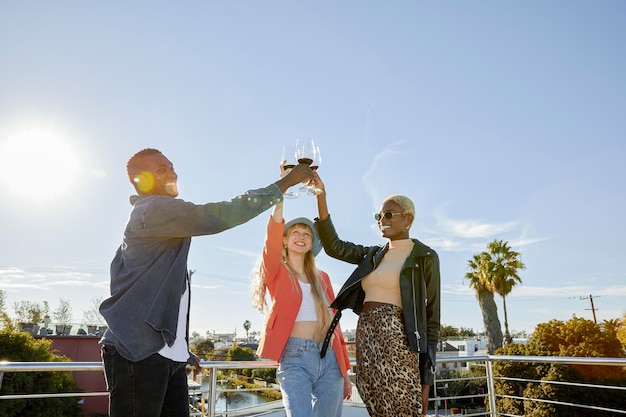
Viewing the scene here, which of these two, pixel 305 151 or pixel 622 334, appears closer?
pixel 305 151

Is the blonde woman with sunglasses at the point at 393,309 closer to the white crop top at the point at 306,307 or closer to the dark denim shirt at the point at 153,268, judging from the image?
the white crop top at the point at 306,307

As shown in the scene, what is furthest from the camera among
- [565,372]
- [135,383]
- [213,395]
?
[565,372]

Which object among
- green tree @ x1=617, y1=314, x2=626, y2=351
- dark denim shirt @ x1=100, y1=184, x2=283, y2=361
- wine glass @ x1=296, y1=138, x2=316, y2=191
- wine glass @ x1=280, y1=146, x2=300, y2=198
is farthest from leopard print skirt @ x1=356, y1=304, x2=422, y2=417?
green tree @ x1=617, y1=314, x2=626, y2=351

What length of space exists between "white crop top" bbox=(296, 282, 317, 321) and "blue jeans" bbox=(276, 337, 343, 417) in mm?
125

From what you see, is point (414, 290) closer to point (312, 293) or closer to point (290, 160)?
point (312, 293)

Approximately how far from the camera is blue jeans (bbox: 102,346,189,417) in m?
1.36

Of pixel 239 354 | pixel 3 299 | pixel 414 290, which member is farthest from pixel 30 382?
pixel 239 354

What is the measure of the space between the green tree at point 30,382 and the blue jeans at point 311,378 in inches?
648

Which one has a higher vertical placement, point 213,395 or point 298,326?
point 298,326

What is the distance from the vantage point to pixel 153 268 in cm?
150

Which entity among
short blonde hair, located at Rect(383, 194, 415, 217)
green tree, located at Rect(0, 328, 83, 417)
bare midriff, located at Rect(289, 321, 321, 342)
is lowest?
green tree, located at Rect(0, 328, 83, 417)

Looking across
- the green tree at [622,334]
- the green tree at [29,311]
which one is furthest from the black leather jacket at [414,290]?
the green tree at [29,311]

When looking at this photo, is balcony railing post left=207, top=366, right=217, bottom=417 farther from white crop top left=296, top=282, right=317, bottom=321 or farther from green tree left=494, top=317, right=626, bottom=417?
green tree left=494, top=317, right=626, bottom=417

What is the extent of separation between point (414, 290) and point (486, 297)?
78.9 ft
